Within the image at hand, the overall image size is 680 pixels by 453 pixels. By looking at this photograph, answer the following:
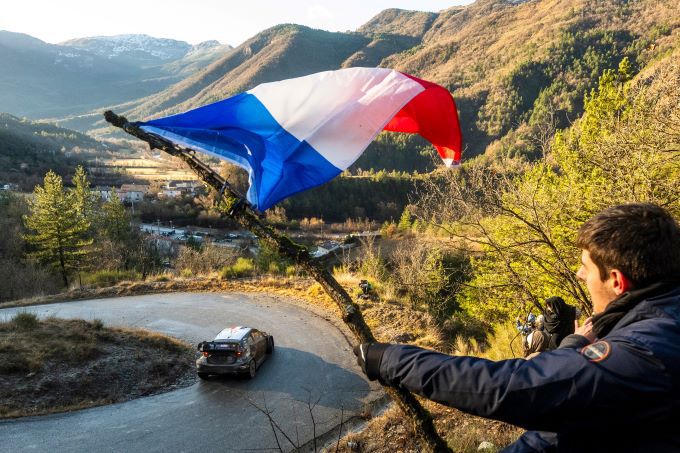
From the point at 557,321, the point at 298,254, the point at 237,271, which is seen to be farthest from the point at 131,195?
the point at 557,321

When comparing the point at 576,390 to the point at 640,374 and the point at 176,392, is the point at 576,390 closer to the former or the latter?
the point at 640,374

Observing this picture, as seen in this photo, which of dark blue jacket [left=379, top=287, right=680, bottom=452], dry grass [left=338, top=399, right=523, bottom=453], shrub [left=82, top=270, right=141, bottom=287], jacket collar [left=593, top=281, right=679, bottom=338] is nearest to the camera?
dark blue jacket [left=379, top=287, right=680, bottom=452]

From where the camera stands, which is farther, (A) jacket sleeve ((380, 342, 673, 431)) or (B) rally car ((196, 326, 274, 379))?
(B) rally car ((196, 326, 274, 379))

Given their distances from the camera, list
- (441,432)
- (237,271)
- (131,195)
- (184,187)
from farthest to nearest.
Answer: (184,187), (131,195), (237,271), (441,432)

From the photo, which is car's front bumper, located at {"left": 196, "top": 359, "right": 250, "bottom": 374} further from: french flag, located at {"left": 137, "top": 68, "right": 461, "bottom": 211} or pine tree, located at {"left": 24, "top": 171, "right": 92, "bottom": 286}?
pine tree, located at {"left": 24, "top": 171, "right": 92, "bottom": 286}

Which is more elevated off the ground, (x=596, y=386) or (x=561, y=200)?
(x=596, y=386)

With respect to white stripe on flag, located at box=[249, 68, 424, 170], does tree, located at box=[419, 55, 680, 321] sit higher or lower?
lower

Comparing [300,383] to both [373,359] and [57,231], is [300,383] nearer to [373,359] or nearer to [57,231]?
[373,359]

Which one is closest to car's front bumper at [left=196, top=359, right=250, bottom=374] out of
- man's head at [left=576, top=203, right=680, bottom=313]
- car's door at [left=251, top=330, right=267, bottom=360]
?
car's door at [left=251, top=330, right=267, bottom=360]

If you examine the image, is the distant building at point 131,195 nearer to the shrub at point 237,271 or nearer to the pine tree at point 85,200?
the pine tree at point 85,200

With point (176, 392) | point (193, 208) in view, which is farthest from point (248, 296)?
point (193, 208)
